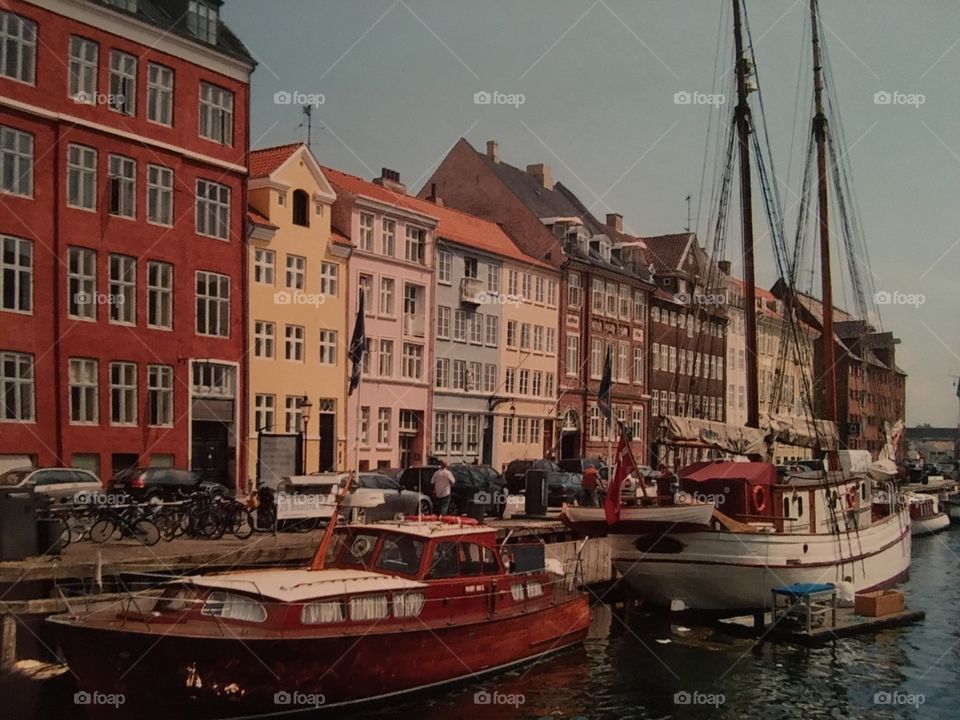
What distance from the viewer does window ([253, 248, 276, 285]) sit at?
4375 centimetres

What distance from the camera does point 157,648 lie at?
15.8 m

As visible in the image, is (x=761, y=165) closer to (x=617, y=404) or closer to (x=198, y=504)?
(x=198, y=504)

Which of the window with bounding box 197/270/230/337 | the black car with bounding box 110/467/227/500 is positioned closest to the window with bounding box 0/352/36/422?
the black car with bounding box 110/467/227/500

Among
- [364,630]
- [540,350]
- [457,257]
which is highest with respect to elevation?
[457,257]

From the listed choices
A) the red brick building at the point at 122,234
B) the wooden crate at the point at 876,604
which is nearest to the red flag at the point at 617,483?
the wooden crate at the point at 876,604

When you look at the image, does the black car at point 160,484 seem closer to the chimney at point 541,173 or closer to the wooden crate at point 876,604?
the wooden crate at point 876,604

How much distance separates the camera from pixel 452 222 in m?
59.8

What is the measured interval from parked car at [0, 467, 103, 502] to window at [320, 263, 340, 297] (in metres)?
18.2

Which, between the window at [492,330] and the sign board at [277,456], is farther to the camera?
the window at [492,330]

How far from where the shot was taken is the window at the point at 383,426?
50.2 metres

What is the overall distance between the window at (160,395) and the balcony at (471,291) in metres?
20.1

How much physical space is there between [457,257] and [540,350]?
9.37 metres

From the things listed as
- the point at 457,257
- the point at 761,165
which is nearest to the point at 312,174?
the point at 457,257

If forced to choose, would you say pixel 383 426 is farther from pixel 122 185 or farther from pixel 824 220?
pixel 824 220
